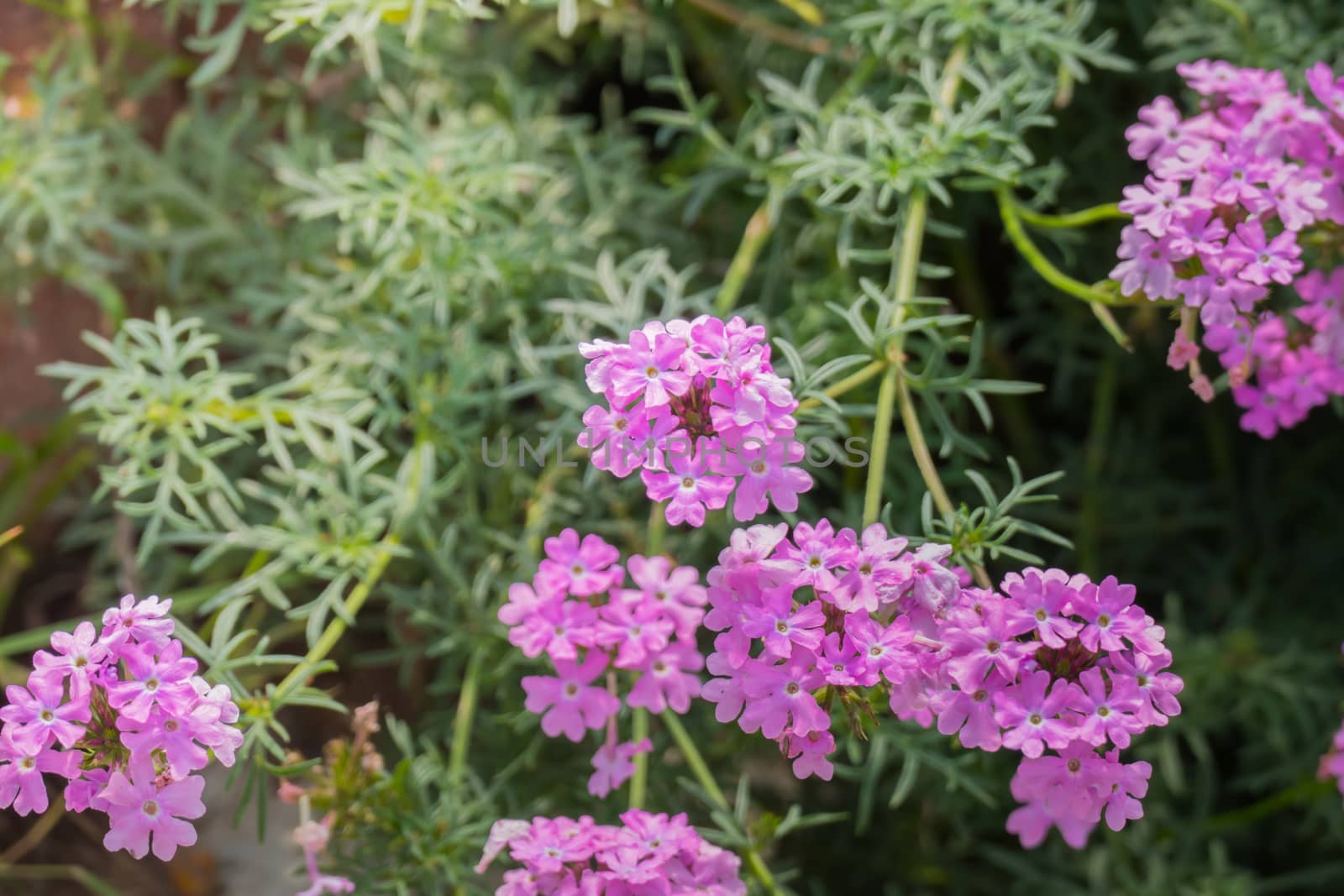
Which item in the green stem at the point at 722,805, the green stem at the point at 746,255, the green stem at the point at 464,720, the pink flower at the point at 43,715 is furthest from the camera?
the green stem at the point at 746,255

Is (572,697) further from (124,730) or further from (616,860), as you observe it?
(124,730)

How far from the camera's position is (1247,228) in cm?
108

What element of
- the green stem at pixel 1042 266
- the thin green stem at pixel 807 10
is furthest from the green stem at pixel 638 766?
the thin green stem at pixel 807 10

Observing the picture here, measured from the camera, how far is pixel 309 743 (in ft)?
6.24

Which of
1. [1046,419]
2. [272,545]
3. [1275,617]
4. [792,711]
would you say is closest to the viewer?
[792,711]

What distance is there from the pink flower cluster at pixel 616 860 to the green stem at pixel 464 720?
0.70 ft

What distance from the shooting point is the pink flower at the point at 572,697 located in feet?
3.66

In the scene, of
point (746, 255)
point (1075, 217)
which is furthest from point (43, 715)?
point (1075, 217)

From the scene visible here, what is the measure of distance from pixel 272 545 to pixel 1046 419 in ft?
4.17

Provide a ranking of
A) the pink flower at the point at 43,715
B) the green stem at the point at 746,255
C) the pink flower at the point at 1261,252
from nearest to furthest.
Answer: the pink flower at the point at 43,715 → the pink flower at the point at 1261,252 → the green stem at the point at 746,255

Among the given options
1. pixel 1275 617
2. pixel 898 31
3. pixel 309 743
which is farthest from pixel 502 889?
pixel 1275 617

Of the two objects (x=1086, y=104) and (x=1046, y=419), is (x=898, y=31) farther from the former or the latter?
(x=1046, y=419)

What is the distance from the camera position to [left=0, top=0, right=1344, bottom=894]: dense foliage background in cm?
136

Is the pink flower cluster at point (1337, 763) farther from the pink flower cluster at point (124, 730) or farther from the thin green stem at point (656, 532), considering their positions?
the pink flower cluster at point (124, 730)
